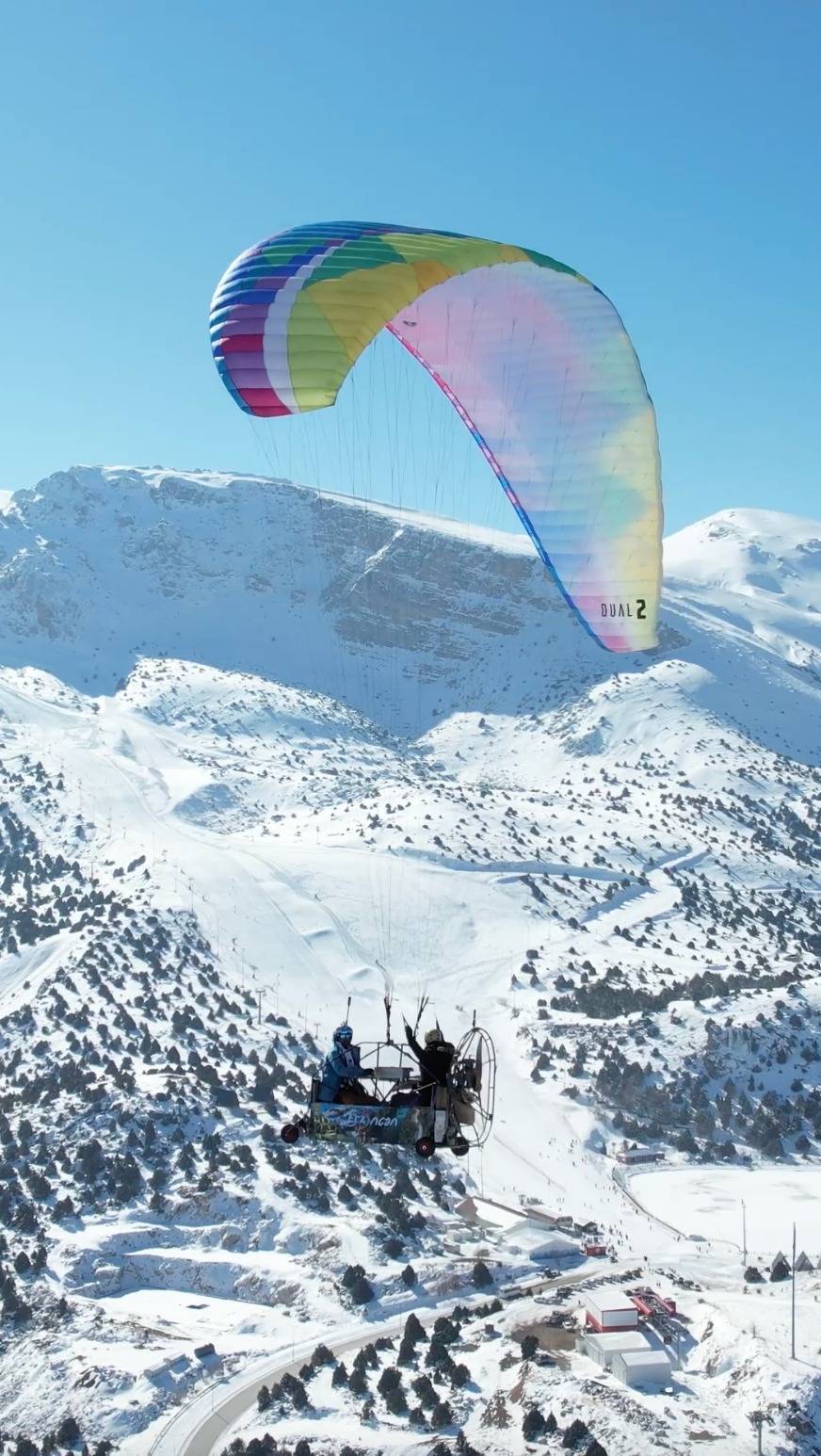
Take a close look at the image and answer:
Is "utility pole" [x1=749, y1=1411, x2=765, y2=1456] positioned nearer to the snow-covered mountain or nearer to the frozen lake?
the snow-covered mountain

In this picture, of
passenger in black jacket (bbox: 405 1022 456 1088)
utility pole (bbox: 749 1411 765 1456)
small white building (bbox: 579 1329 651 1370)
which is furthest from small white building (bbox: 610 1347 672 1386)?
passenger in black jacket (bbox: 405 1022 456 1088)

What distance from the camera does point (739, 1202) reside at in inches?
2266

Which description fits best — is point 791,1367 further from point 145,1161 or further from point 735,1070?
point 735,1070

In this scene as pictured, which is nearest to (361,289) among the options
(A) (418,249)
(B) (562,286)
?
(A) (418,249)

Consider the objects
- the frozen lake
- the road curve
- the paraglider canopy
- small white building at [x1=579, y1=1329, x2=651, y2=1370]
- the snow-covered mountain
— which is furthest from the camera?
the frozen lake

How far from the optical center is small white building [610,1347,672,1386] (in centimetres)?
3975

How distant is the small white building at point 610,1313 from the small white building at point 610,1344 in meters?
0.20

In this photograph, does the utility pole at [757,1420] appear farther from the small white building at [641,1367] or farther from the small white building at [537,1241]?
the small white building at [537,1241]

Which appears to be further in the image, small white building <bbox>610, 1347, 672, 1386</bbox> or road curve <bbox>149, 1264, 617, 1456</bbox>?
small white building <bbox>610, 1347, 672, 1386</bbox>

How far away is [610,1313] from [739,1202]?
1706cm

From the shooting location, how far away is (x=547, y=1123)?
65.2m

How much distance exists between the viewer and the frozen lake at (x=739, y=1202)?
5416 cm

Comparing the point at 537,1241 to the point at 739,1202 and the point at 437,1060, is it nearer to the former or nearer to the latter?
the point at 739,1202

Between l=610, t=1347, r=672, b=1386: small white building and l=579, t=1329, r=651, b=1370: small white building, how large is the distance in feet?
0.43
